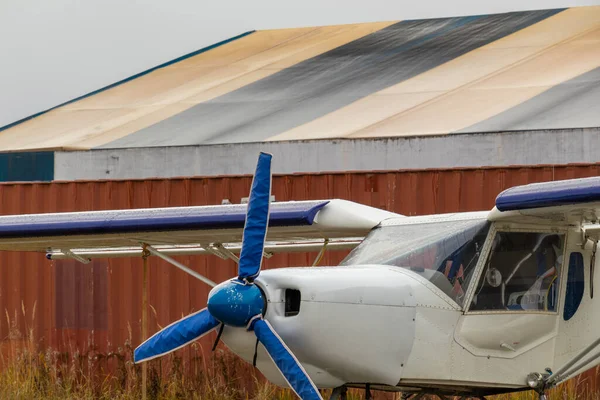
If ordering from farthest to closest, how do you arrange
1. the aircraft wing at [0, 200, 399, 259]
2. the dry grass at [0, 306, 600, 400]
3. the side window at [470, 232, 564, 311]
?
1. the dry grass at [0, 306, 600, 400]
2. the aircraft wing at [0, 200, 399, 259]
3. the side window at [470, 232, 564, 311]

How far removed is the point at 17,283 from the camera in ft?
54.6

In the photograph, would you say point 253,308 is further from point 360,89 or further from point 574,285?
point 360,89

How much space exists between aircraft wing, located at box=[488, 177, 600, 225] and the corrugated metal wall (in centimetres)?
467

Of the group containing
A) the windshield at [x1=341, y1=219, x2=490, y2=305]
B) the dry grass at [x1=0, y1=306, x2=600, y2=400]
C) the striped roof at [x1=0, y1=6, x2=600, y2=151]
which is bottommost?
the dry grass at [x1=0, y1=306, x2=600, y2=400]

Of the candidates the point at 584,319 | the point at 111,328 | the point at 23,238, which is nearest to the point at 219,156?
the point at 111,328

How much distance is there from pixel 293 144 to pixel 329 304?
8.62 meters

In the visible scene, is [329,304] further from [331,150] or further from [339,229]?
[331,150]

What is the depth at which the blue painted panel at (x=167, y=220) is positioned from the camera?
36.0ft

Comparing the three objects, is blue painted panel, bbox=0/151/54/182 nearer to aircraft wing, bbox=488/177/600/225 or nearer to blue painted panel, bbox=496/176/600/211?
aircraft wing, bbox=488/177/600/225

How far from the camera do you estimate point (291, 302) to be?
8.66 meters

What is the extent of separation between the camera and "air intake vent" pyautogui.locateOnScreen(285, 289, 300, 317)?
340 inches

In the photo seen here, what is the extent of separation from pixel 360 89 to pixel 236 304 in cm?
1338

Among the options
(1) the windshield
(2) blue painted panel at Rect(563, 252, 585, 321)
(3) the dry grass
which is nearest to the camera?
(1) the windshield

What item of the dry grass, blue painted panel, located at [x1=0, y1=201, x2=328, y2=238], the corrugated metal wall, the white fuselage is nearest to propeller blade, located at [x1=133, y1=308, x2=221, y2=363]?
the white fuselage
